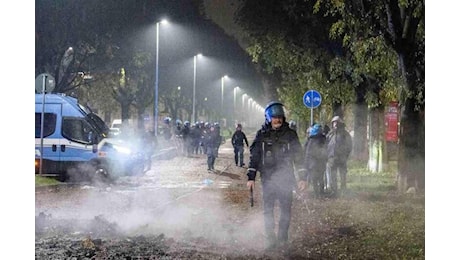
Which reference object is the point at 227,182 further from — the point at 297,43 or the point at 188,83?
the point at 188,83

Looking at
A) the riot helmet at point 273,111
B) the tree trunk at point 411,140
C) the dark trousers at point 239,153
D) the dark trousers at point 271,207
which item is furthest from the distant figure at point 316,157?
the dark trousers at point 239,153

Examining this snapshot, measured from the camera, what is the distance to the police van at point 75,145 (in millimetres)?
10625

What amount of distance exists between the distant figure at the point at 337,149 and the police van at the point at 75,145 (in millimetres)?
4373

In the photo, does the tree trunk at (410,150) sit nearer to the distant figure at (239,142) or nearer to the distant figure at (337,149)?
the distant figure at (337,149)

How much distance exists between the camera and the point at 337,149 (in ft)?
32.3

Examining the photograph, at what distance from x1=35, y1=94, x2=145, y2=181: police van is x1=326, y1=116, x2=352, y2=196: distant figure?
4373mm

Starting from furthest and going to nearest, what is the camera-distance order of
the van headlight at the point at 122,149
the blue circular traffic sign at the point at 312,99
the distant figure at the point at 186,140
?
1. the distant figure at the point at 186,140
2. the van headlight at the point at 122,149
3. the blue circular traffic sign at the point at 312,99

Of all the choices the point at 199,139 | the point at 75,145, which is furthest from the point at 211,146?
the point at 75,145

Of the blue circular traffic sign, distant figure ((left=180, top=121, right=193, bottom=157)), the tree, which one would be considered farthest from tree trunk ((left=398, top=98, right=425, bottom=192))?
distant figure ((left=180, top=121, right=193, bottom=157))

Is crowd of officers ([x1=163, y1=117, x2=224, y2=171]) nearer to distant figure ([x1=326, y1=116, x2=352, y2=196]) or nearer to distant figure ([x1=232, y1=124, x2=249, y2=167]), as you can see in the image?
distant figure ([x1=232, y1=124, x2=249, y2=167])

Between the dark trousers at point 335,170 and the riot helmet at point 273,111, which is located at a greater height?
the riot helmet at point 273,111

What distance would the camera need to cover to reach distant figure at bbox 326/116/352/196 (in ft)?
32.2
